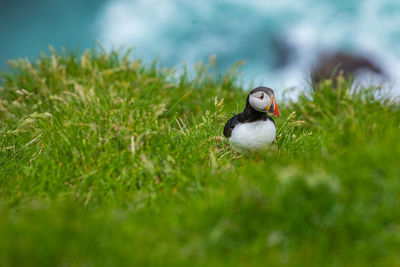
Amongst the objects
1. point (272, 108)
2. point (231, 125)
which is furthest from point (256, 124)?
point (231, 125)

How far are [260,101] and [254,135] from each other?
378 mm

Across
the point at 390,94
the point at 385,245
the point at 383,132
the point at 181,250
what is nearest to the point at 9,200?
the point at 181,250

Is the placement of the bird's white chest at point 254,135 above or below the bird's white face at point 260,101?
below

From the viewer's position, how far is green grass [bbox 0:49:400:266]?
2.62 meters

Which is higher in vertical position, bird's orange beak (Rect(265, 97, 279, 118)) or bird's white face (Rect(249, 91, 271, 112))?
bird's white face (Rect(249, 91, 271, 112))

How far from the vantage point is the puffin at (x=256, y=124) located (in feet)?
13.5

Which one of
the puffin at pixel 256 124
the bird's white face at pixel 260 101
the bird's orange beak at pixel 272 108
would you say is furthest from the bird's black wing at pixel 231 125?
the bird's orange beak at pixel 272 108

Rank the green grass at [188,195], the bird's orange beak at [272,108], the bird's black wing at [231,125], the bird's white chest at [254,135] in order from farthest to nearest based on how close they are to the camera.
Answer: the bird's black wing at [231,125]
the bird's white chest at [254,135]
the bird's orange beak at [272,108]
the green grass at [188,195]

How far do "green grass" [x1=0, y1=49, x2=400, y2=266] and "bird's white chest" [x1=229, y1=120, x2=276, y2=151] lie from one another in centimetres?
14

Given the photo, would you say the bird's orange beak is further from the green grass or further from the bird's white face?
the green grass

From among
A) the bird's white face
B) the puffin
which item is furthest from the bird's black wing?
the bird's white face

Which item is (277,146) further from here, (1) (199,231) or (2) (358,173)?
(1) (199,231)

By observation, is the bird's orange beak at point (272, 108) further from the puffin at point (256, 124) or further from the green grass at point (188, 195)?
the green grass at point (188, 195)

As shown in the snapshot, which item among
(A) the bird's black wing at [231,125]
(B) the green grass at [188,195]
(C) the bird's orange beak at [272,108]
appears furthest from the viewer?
(A) the bird's black wing at [231,125]
